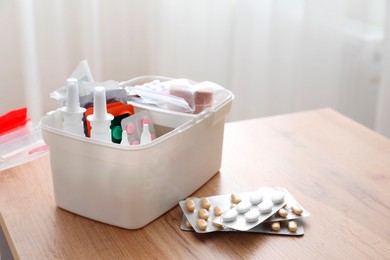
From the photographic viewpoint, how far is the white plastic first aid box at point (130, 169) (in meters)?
0.83

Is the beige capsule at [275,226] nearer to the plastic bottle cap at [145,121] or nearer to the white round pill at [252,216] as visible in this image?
the white round pill at [252,216]

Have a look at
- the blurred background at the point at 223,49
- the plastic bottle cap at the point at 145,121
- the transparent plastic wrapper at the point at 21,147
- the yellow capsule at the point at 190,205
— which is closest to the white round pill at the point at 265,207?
the yellow capsule at the point at 190,205

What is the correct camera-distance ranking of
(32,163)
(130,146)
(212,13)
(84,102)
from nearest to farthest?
(130,146) → (84,102) → (32,163) → (212,13)

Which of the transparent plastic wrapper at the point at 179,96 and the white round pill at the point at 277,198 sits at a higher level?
the transparent plastic wrapper at the point at 179,96

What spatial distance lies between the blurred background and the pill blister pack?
2.71ft

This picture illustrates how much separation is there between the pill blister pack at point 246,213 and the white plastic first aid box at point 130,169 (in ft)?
0.15

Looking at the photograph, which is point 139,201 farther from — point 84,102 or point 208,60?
point 208,60

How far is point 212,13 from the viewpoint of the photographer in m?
1.74

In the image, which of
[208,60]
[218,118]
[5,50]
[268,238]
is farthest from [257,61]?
[268,238]

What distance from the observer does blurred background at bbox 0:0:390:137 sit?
1.57m

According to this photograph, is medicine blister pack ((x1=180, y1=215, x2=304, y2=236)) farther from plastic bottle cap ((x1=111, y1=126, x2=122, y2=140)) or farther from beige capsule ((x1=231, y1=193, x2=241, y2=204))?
plastic bottle cap ((x1=111, y1=126, x2=122, y2=140))

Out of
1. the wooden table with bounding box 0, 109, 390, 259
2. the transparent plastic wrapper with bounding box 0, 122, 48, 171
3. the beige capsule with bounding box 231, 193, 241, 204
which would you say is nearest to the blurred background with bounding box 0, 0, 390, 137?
the transparent plastic wrapper with bounding box 0, 122, 48, 171

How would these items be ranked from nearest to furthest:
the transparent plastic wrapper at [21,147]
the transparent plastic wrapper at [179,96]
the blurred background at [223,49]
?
the transparent plastic wrapper at [179,96]
the transparent plastic wrapper at [21,147]
the blurred background at [223,49]

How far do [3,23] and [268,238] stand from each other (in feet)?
3.23
